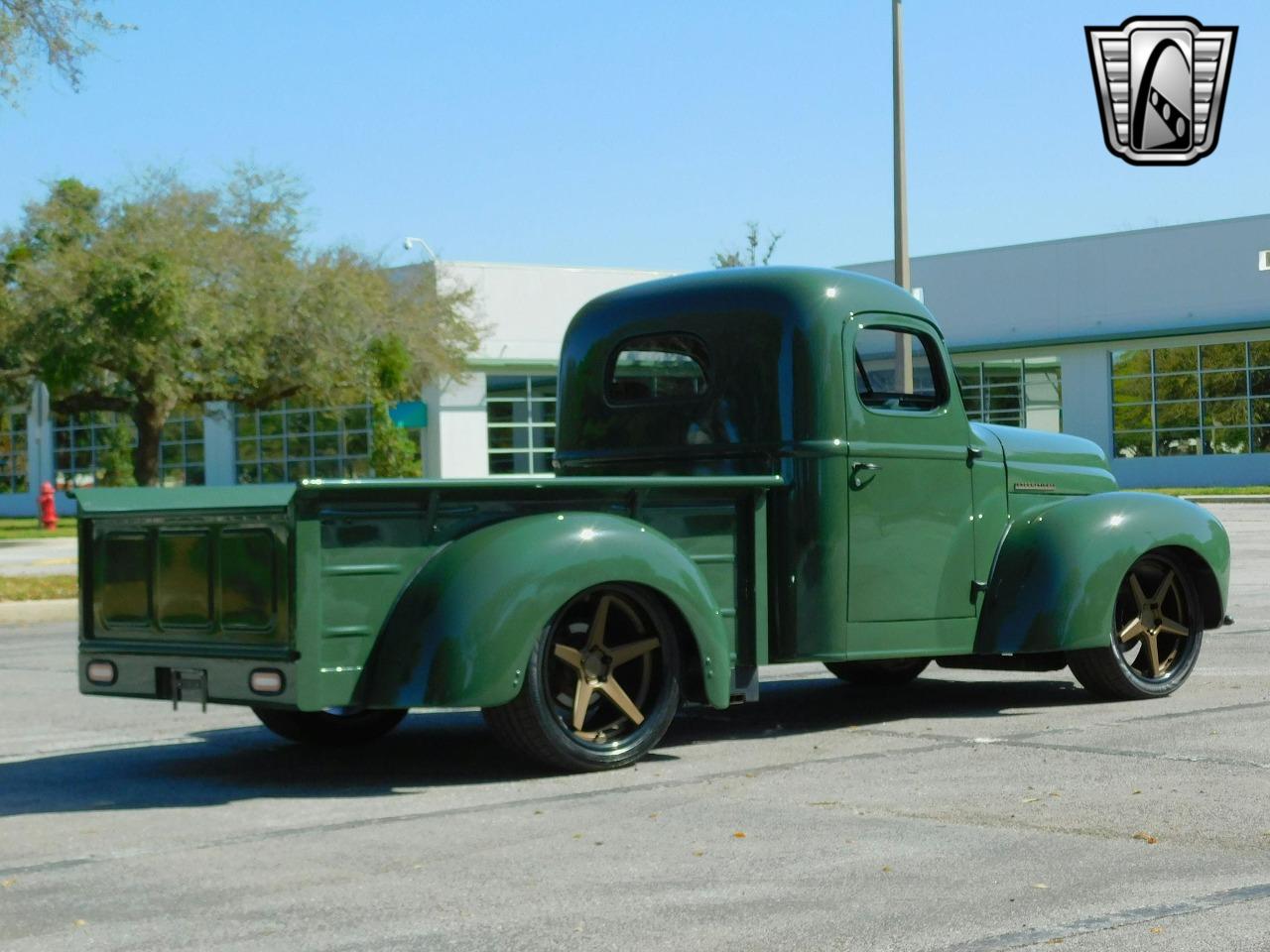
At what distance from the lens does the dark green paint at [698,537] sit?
7094 millimetres

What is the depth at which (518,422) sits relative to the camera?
5188 cm

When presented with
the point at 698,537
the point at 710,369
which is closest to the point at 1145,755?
the point at 698,537

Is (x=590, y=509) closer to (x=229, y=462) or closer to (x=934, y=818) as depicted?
(x=934, y=818)

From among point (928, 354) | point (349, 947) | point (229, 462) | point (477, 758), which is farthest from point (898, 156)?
point (229, 462)

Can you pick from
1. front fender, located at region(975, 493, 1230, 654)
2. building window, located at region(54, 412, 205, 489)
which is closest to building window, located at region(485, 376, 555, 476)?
building window, located at region(54, 412, 205, 489)

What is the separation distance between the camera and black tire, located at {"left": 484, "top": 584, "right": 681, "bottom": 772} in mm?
7449

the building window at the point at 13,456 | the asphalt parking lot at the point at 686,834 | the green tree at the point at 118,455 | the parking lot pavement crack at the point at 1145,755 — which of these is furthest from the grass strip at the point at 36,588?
the building window at the point at 13,456

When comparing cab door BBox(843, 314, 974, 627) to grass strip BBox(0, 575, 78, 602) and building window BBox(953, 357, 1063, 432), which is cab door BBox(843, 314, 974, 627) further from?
building window BBox(953, 357, 1063, 432)

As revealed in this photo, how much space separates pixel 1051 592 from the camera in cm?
906

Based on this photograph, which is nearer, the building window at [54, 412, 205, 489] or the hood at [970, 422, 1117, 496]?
the hood at [970, 422, 1117, 496]

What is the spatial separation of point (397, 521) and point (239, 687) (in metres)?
0.88

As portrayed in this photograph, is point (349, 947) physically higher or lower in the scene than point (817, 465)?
lower

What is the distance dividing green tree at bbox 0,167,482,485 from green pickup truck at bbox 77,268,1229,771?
29460 millimetres

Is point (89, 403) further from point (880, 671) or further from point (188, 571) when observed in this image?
point (188, 571)
